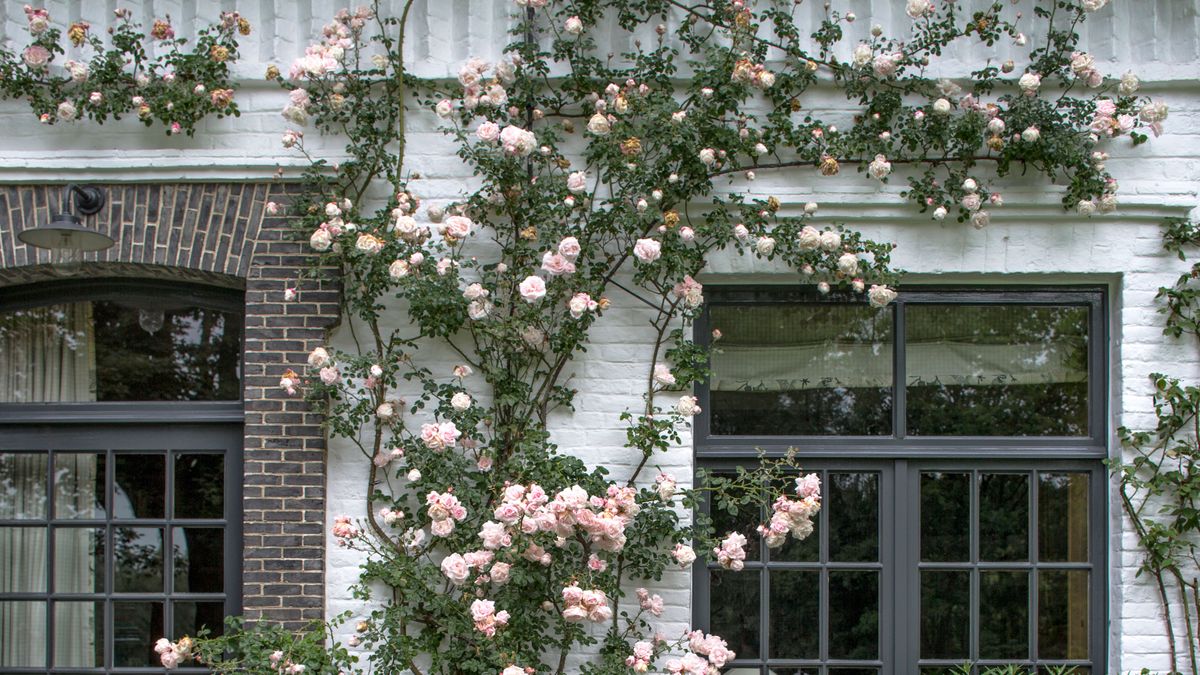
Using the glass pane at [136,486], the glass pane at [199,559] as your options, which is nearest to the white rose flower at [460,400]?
the glass pane at [199,559]

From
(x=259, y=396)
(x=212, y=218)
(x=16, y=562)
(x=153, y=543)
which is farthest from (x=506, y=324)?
(x=16, y=562)

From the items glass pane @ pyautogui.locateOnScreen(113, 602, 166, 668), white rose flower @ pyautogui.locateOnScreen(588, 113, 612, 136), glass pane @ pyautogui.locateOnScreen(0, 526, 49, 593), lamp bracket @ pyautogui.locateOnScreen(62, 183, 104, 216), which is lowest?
glass pane @ pyautogui.locateOnScreen(113, 602, 166, 668)

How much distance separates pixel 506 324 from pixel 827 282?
1538 millimetres

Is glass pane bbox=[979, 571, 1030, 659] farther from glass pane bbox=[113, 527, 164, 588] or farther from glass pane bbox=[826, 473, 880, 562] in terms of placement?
glass pane bbox=[113, 527, 164, 588]

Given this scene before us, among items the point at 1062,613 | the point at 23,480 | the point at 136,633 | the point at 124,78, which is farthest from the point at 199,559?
the point at 1062,613

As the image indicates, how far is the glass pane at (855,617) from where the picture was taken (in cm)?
455

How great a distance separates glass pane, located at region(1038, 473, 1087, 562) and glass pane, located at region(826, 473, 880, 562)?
0.80 meters

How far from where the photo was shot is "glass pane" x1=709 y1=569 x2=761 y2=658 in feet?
15.0

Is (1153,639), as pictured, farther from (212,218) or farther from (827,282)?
(212,218)

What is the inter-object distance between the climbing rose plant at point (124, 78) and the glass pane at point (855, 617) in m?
3.68

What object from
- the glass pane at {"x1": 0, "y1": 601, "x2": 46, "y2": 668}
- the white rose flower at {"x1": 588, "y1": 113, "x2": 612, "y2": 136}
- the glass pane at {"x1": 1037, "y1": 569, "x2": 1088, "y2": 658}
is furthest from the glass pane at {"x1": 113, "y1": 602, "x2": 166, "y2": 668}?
the glass pane at {"x1": 1037, "y1": 569, "x2": 1088, "y2": 658}

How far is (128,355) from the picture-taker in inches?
186

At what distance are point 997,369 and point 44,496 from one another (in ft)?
15.6

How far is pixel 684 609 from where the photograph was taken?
14.5 feet
